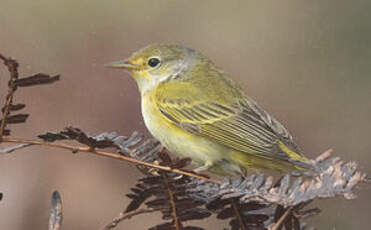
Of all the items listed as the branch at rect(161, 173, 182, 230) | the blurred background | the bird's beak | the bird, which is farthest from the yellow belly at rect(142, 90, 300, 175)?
the branch at rect(161, 173, 182, 230)

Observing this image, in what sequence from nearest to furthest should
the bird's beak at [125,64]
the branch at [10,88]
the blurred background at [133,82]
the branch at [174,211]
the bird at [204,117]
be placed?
the branch at [10,88]
the branch at [174,211]
the bird at [204,117]
the bird's beak at [125,64]
the blurred background at [133,82]

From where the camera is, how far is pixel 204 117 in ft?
10.4

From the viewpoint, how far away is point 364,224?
4.55 meters

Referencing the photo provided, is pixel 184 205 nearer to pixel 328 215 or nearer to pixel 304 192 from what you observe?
pixel 304 192

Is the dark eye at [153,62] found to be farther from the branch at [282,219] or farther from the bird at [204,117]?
the branch at [282,219]

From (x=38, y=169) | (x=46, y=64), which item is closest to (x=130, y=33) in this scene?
(x=46, y=64)

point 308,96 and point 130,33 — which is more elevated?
point 130,33

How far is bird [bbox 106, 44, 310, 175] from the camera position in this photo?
2906 mm

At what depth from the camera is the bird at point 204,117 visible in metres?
2.91

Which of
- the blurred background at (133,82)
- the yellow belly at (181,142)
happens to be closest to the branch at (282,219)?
the yellow belly at (181,142)

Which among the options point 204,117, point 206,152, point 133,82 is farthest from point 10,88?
point 133,82

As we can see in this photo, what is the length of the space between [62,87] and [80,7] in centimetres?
155

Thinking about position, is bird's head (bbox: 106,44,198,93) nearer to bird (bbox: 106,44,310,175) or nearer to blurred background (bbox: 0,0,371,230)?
bird (bbox: 106,44,310,175)

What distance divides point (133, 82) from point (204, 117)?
169 cm
